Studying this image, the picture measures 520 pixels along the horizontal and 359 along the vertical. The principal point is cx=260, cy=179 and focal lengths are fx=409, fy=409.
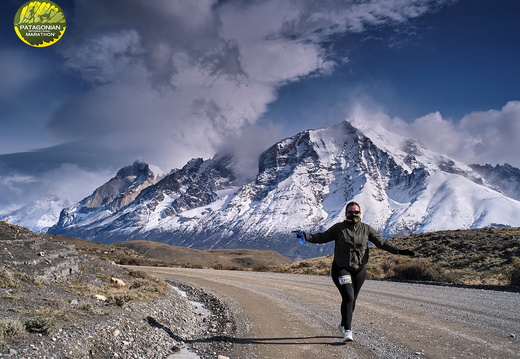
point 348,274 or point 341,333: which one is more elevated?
point 348,274

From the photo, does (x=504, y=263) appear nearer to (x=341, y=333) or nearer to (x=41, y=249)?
(x=341, y=333)

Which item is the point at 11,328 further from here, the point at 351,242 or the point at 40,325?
the point at 351,242

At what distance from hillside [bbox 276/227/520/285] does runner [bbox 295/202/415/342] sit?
1597 centimetres

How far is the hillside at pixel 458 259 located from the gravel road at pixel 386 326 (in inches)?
334

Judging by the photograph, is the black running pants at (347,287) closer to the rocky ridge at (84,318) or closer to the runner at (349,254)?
the runner at (349,254)

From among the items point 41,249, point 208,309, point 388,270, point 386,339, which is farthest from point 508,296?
point 41,249

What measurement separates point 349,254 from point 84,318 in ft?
22.1

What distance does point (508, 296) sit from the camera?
1633cm

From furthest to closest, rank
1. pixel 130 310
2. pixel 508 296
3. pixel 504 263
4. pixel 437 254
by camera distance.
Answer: pixel 437 254, pixel 504 263, pixel 508 296, pixel 130 310

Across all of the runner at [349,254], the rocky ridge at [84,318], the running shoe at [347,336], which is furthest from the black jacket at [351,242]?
the rocky ridge at [84,318]

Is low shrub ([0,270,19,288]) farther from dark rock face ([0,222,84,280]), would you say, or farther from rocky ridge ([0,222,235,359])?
dark rock face ([0,222,84,280])

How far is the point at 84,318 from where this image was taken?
10.3m

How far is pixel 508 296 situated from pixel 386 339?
10018 millimetres

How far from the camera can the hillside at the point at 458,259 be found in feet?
84.0
